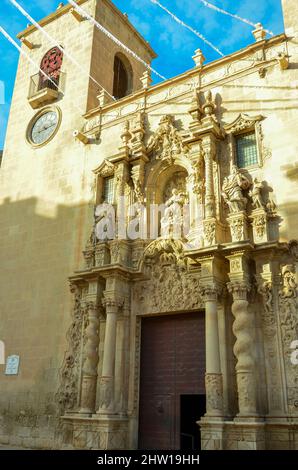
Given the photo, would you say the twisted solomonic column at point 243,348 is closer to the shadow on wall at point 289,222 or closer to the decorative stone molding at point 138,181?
the shadow on wall at point 289,222

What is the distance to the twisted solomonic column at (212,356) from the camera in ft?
33.2

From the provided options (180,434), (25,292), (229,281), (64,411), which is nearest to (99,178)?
(25,292)

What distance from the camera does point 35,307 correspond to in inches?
586

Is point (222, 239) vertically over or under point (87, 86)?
Answer: under

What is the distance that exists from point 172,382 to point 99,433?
222 centimetres

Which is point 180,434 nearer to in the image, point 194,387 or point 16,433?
point 194,387

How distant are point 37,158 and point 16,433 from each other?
980cm

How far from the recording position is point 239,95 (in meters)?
13.2

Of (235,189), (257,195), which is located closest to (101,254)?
(235,189)

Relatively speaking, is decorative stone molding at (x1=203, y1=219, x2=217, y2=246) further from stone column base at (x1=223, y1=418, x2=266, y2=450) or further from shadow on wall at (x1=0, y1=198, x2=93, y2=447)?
shadow on wall at (x1=0, y1=198, x2=93, y2=447)

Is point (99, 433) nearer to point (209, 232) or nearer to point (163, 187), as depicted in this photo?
point (209, 232)

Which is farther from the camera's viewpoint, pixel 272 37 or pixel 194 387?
pixel 272 37

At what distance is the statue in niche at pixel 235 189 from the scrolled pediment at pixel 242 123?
125 centimetres

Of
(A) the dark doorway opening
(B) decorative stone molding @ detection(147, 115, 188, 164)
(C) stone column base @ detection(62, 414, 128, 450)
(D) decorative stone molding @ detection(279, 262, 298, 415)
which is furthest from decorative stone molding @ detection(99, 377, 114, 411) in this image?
(B) decorative stone molding @ detection(147, 115, 188, 164)
